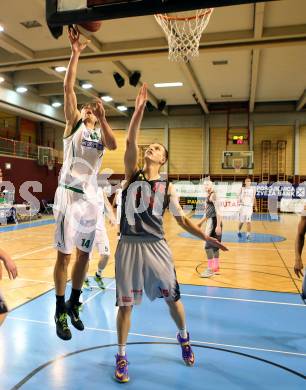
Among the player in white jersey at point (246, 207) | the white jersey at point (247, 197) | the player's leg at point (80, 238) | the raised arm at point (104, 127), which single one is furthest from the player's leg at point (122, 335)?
the white jersey at point (247, 197)

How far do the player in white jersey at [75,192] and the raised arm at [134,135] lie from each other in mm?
237

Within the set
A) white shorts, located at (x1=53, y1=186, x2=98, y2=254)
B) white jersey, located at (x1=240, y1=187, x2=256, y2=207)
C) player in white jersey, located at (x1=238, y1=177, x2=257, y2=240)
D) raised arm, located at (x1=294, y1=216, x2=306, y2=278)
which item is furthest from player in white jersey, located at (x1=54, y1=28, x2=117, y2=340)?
white jersey, located at (x1=240, y1=187, x2=256, y2=207)

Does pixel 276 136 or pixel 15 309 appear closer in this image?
pixel 15 309

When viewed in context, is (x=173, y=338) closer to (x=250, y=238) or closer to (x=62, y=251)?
(x=62, y=251)

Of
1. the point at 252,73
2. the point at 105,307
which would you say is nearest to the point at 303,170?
the point at 252,73

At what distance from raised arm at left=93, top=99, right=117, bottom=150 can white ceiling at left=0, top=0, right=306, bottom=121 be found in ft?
24.5

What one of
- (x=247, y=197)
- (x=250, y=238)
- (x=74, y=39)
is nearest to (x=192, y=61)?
(x=247, y=197)

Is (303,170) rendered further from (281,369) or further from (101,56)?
(281,369)

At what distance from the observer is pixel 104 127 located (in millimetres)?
3008

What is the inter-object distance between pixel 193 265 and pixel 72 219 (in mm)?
5255

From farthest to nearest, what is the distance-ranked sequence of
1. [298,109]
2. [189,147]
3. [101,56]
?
[189,147] < [298,109] < [101,56]

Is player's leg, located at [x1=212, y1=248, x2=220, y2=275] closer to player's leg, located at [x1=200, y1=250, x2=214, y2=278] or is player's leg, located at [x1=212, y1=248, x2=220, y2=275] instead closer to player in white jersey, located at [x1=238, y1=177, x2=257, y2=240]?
A: player's leg, located at [x1=200, y1=250, x2=214, y2=278]

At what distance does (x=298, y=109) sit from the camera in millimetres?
21359

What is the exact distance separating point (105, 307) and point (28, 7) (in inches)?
321
